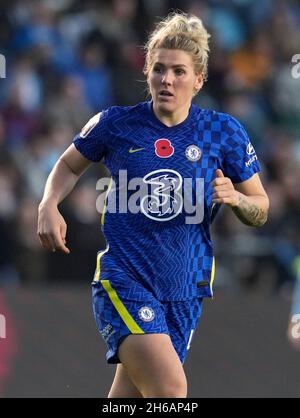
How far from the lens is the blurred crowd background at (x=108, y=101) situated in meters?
9.98

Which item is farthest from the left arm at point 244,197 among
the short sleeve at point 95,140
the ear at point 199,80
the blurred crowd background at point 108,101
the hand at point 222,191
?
the blurred crowd background at point 108,101

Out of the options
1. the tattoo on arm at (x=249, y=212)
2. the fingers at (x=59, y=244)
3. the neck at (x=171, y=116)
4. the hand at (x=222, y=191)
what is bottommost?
the fingers at (x=59, y=244)

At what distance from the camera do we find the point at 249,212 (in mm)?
5844

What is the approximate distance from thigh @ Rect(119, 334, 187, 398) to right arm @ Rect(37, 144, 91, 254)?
0.59 m

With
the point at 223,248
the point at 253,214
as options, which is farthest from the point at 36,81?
the point at 253,214

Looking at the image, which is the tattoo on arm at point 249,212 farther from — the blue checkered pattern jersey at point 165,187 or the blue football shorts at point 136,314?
the blue football shorts at point 136,314

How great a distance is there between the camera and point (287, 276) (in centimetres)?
1047

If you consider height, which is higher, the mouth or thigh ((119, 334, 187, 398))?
the mouth

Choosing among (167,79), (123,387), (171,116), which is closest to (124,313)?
(123,387)

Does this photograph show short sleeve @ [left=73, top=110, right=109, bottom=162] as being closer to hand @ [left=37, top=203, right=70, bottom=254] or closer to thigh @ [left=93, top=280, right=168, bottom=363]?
hand @ [left=37, top=203, right=70, bottom=254]

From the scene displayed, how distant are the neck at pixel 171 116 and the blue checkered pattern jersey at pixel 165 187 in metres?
0.02

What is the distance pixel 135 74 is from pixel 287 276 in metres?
2.77

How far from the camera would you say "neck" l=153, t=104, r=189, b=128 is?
5940 millimetres

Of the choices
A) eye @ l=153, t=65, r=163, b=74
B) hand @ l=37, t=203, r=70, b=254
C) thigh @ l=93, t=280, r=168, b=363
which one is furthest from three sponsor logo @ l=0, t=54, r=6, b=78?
thigh @ l=93, t=280, r=168, b=363
